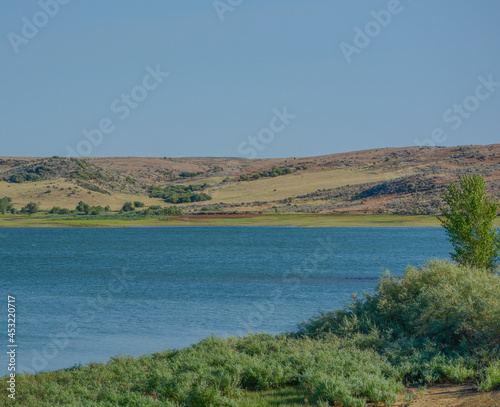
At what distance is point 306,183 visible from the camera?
119 meters

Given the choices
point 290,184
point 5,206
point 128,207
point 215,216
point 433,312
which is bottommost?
point 433,312

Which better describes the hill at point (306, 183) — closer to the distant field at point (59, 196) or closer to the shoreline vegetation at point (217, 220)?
the distant field at point (59, 196)

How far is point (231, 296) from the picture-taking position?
90.6ft

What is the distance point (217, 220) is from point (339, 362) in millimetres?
73668

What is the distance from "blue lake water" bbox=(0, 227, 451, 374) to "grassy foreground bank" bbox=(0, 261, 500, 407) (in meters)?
4.17

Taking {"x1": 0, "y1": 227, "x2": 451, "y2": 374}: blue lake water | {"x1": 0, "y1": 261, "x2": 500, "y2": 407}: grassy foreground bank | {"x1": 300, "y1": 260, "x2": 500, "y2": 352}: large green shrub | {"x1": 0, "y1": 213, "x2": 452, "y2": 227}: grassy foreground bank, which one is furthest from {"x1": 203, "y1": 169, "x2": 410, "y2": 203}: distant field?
{"x1": 0, "y1": 261, "x2": 500, "y2": 407}: grassy foreground bank

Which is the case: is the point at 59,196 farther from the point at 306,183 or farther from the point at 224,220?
the point at 306,183

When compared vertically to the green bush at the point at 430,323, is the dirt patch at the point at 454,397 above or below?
below

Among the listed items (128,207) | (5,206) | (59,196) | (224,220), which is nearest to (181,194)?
(128,207)

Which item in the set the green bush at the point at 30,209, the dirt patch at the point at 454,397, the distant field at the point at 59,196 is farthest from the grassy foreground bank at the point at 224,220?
the dirt patch at the point at 454,397

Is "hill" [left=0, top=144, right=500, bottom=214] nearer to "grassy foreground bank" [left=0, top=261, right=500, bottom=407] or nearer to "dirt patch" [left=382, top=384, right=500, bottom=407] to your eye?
"grassy foreground bank" [left=0, top=261, right=500, bottom=407]

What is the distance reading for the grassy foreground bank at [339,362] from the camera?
10477 millimetres

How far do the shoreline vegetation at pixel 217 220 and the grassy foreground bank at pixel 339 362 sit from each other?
189 ft

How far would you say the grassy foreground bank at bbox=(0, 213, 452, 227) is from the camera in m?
73.4
